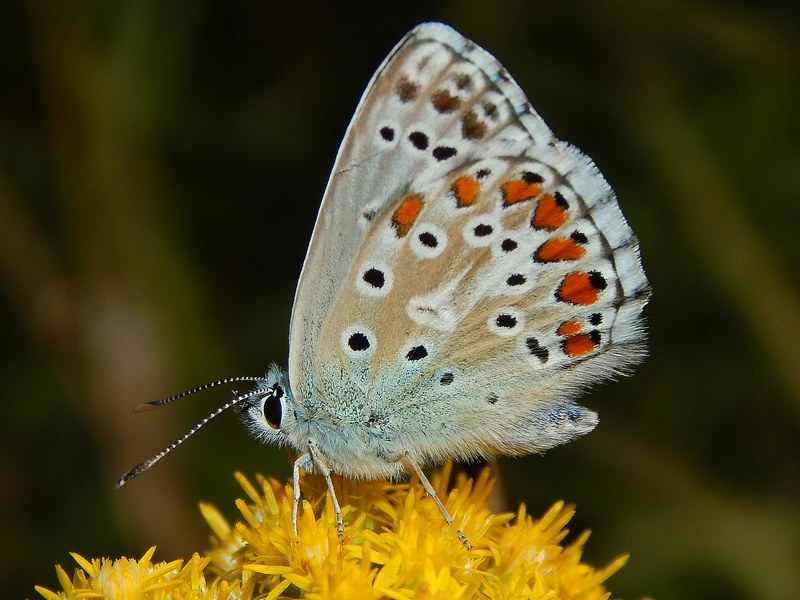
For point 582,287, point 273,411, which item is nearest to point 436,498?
point 273,411

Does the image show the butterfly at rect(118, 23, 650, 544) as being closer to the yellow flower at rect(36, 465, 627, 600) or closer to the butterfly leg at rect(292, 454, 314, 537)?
the butterfly leg at rect(292, 454, 314, 537)

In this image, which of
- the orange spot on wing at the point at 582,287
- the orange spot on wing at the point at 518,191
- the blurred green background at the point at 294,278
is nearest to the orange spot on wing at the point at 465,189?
the orange spot on wing at the point at 518,191

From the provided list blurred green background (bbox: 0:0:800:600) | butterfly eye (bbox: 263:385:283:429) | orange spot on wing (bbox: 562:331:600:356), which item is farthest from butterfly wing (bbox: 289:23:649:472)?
blurred green background (bbox: 0:0:800:600)

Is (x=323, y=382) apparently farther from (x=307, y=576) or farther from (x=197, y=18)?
(x=197, y=18)

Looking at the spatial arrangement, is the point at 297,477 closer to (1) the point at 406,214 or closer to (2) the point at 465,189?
(1) the point at 406,214

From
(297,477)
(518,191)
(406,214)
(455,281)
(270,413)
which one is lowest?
(297,477)
